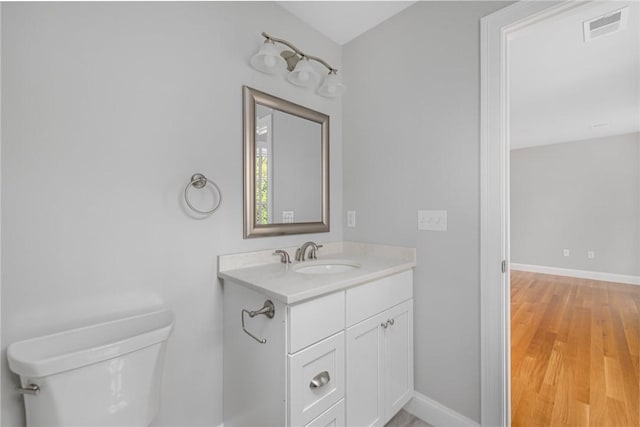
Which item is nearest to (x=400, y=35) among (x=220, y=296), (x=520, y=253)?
(x=220, y=296)

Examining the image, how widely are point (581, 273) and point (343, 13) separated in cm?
589

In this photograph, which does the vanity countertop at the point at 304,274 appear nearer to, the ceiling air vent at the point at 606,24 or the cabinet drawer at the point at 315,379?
the cabinet drawer at the point at 315,379

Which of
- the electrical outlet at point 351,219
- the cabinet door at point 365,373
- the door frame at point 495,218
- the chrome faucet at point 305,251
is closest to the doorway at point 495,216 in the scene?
the door frame at point 495,218

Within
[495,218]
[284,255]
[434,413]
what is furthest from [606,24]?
[434,413]

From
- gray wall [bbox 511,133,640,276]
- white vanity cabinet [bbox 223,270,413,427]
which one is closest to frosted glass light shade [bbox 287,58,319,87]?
white vanity cabinet [bbox 223,270,413,427]

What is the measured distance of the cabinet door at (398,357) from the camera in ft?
4.60

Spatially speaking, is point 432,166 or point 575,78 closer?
point 432,166

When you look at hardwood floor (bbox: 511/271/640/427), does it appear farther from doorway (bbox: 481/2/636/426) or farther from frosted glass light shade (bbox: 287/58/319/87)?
frosted glass light shade (bbox: 287/58/319/87)

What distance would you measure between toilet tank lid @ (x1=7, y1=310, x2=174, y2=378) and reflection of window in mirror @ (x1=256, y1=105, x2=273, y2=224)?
68 cm

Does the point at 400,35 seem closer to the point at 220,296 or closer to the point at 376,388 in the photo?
the point at 220,296

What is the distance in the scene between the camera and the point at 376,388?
4.35 ft

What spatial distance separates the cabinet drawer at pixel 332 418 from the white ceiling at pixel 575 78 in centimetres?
192

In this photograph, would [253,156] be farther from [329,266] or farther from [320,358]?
[320,358]

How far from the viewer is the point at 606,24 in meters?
1.79
